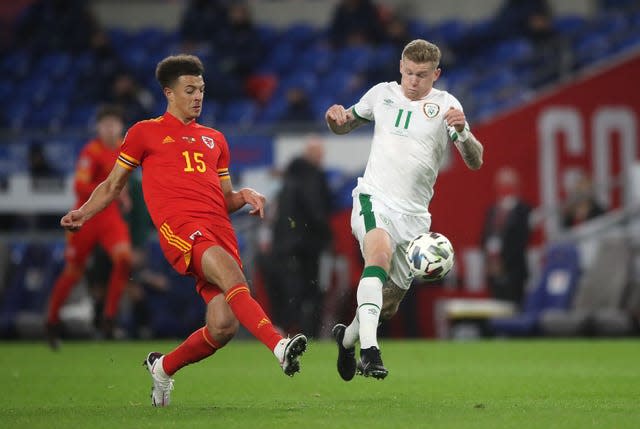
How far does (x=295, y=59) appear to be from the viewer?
25.0m

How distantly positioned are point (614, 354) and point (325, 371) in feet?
10.4

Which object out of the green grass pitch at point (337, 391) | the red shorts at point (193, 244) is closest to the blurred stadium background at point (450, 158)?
the green grass pitch at point (337, 391)

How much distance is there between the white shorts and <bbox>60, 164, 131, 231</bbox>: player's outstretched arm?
64.7 inches

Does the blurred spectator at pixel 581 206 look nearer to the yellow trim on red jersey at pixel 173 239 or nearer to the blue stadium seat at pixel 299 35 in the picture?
the blue stadium seat at pixel 299 35

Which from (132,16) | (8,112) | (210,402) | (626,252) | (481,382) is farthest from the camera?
(132,16)

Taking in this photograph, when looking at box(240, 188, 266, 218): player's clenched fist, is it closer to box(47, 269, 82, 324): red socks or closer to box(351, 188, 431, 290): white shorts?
box(351, 188, 431, 290): white shorts

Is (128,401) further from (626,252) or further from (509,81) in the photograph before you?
(509,81)

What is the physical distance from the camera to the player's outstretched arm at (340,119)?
8.73m

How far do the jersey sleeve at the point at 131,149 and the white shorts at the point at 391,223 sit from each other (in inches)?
63.0

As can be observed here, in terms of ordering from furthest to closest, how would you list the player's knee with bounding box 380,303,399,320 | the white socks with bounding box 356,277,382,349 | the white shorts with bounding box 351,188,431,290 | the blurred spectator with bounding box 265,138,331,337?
the blurred spectator with bounding box 265,138,331,337
the player's knee with bounding box 380,303,399,320
the white shorts with bounding box 351,188,431,290
the white socks with bounding box 356,277,382,349

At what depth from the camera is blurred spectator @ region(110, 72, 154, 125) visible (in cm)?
2103

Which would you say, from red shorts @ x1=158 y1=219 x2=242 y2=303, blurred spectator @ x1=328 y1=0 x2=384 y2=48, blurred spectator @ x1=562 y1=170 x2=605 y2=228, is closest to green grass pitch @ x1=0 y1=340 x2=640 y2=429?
red shorts @ x1=158 y1=219 x2=242 y2=303

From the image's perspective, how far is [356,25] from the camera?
24219mm

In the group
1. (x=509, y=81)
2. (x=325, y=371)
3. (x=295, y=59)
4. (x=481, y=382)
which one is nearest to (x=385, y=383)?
(x=481, y=382)
